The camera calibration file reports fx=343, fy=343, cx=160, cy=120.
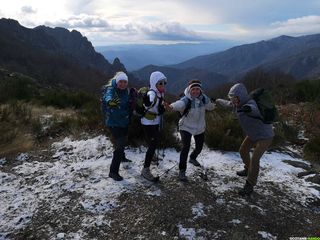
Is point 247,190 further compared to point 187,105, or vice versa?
point 187,105

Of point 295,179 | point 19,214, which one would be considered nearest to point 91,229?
point 19,214

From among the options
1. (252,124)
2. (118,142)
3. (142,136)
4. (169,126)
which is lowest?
(142,136)

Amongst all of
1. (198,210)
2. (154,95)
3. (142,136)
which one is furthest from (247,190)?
(142,136)

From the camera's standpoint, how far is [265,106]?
4820 mm

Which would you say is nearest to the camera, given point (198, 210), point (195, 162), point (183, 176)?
point (198, 210)

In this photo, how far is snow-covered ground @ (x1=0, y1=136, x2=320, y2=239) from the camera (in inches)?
187

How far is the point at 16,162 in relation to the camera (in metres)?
6.52

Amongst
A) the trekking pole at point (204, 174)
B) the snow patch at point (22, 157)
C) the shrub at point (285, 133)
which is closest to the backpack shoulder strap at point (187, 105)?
the trekking pole at point (204, 174)

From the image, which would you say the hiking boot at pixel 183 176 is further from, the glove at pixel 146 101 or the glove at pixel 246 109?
the glove at pixel 246 109

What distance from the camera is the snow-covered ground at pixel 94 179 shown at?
4746 mm

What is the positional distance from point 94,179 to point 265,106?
293cm

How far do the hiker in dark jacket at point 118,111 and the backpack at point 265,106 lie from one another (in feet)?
6.37

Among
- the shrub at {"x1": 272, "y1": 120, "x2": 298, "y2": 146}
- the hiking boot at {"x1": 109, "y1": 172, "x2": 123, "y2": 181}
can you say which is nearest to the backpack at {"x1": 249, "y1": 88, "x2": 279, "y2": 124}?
the hiking boot at {"x1": 109, "y1": 172, "x2": 123, "y2": 181}

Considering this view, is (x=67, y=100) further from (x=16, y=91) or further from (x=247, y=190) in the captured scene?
(x=247, y=190)
